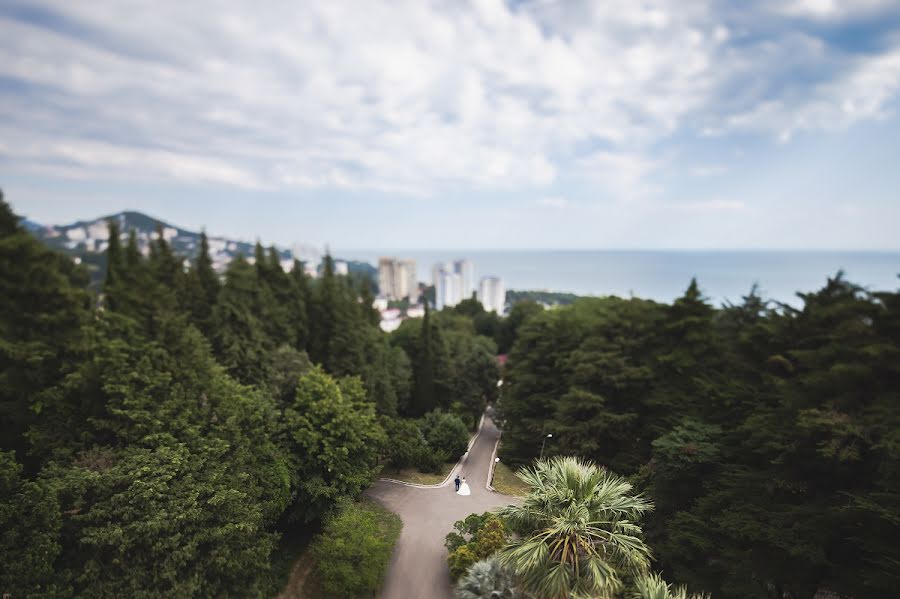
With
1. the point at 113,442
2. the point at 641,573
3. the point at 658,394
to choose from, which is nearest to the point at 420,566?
the point at 641,573

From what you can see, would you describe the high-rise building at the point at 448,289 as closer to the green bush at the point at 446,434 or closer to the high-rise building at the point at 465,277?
the high-rise building at the point at 465,277

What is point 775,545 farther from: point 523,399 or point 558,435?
point 523,399

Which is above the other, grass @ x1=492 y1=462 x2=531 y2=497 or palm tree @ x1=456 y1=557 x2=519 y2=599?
palm tree @ x1=456 y1=557 x2=519 y2=599

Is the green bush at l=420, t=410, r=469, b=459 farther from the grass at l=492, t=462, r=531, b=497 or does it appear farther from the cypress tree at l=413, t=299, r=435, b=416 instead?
→ the cypress tree at l=413, t=299, r=435, b=416

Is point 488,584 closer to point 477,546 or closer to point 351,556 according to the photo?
point 477,546

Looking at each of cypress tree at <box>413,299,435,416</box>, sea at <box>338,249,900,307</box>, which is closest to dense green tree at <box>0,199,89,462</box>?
cypress tree at <box>413,299,435,416</box>

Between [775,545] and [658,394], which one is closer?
[775,545]

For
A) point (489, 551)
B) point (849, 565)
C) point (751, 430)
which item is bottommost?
point (489, 551)
